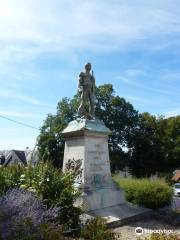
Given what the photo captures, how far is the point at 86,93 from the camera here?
12758 mm

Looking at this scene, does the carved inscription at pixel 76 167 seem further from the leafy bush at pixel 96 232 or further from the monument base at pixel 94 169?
the leafy bush at pixel 96 232

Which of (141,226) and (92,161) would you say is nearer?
(141,226)

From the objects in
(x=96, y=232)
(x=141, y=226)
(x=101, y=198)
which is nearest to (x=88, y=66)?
(x=101, y=198)

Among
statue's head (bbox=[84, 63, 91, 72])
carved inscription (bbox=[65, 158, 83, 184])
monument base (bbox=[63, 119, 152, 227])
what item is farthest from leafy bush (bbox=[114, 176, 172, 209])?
statue's head (bbox=[84, 63, 91, 72])

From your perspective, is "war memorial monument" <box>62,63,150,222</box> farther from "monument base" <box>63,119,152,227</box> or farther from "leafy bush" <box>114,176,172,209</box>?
"leafy bush" <box>114,176,172,209</box>

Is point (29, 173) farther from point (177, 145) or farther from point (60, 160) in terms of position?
point (177, 145)

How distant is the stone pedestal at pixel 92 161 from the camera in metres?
11.3

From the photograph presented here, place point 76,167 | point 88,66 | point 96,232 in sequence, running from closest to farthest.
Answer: point 96,232 → point 76,167 → point 88,66

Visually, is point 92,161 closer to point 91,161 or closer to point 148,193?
point 91,161

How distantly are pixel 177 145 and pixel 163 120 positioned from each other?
3691 mm

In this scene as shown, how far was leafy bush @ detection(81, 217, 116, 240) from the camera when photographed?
6.06m

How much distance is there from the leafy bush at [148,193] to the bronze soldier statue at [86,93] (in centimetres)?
287

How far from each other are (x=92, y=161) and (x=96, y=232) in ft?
18.2

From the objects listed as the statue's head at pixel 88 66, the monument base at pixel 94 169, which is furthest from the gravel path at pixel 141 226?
the statue's head at pixel 88 66
